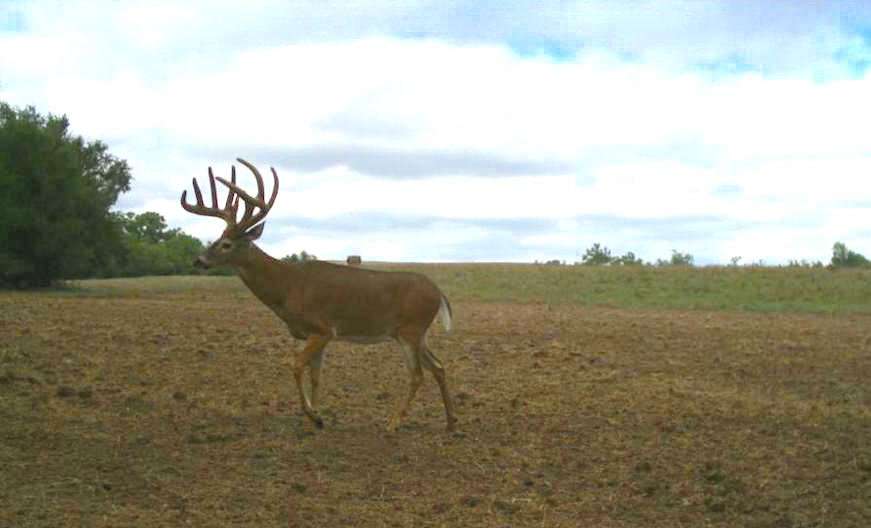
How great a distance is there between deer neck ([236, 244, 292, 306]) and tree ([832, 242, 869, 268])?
141ft

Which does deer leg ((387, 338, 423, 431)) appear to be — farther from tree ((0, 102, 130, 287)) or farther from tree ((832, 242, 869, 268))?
tree ((832, 242, 869, 268))

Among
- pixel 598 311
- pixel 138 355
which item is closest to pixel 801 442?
pixel 138 355

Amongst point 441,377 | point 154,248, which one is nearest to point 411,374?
point 441,377

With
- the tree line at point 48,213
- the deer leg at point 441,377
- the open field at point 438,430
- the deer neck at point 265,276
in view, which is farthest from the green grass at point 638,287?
the deer neck at point 265,276

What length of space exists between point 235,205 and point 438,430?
3361 mm

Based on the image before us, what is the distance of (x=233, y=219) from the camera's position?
13203 mm

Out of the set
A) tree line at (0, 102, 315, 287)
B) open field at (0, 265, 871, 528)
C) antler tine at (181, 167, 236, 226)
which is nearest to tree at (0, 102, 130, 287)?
tree line at (0, 102, 315, 287)

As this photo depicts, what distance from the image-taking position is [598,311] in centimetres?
2997

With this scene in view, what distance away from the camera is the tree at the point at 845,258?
53562 millimetres

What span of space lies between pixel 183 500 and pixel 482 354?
30.2 ft

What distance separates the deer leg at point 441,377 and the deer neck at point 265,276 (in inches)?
63.8

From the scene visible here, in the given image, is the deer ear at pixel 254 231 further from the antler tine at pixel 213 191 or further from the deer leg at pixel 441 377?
the deer leg at pixel 441 377

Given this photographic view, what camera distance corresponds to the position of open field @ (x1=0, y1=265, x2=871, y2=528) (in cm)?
943

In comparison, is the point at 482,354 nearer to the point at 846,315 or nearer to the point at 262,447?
the point at 262,447
